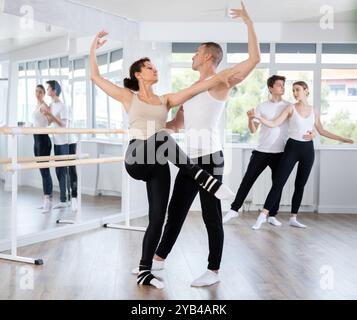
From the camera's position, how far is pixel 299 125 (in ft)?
17.4

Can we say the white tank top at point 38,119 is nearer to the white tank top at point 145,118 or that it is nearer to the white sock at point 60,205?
the white sock at point 60,205

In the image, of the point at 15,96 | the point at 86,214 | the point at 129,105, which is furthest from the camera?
the point at 86,214

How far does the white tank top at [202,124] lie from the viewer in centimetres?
308

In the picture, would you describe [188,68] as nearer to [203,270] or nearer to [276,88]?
[276,88]

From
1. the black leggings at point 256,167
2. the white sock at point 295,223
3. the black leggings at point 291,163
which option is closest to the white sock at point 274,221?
the white sock at point 295,223

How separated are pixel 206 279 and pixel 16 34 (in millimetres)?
2238

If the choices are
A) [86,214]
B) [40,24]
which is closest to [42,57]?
[40,24]

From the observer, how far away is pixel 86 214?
5.22 meters

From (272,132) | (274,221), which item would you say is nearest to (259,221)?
(274,221)

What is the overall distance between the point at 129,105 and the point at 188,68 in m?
3.58

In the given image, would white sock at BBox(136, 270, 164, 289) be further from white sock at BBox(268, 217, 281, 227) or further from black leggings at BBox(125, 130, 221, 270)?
white sock at BBox(268, 217, 281, 227)

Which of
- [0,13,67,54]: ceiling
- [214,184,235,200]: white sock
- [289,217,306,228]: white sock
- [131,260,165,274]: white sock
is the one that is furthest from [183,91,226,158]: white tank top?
[289,217,306,228]: white sock

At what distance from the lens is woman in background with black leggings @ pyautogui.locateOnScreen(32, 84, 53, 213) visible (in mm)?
4414

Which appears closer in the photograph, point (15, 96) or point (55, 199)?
point (15, 96)
